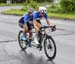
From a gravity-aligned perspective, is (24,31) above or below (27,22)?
below

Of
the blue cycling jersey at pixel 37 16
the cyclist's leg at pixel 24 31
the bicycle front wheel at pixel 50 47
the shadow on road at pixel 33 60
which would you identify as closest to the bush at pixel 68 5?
the cyclist's leg at pixel 24 31

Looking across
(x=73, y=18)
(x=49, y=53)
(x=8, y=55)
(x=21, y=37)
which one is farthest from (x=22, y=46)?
(x=73, y=18)

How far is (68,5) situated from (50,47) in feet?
65.7

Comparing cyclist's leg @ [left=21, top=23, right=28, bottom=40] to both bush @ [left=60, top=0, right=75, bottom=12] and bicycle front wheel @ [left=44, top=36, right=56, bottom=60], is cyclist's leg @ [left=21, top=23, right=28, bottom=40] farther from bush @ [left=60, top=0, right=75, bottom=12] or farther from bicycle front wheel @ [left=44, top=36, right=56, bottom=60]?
bush @ [left=60, top=0, right=75, bottom=12]

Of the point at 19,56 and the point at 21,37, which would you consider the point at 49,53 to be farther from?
the point at 21,37

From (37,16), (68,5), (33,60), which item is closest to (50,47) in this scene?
(33,60)

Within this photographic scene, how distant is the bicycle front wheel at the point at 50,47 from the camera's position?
959cm

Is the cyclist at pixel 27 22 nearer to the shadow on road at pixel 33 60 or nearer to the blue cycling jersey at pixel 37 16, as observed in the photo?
the blue cycling jersey at pixel 37 16

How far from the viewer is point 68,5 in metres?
29.4

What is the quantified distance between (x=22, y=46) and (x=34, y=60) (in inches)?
78.3

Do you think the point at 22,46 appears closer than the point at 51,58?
No

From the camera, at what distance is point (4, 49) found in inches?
456

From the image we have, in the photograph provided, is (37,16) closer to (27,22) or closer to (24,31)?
(27,22)

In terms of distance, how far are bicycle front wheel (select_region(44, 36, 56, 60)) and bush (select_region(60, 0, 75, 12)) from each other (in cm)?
1940
